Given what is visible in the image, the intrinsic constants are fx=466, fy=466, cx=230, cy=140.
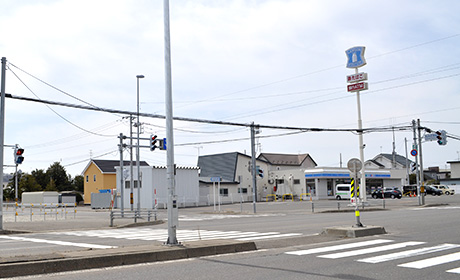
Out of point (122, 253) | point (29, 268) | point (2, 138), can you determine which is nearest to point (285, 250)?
point (122, 253)

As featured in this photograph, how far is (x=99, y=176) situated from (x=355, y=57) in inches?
1665

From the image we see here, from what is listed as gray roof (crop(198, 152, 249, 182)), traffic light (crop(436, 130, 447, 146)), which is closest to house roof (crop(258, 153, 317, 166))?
gray roof (crop(198, 152, 249, 182))

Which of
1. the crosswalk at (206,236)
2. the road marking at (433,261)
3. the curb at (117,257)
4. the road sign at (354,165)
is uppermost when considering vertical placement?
the road sign at (354,165)

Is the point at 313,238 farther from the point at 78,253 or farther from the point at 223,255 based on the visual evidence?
the point at 78,253

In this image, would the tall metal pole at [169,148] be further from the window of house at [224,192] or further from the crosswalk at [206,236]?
the window of house at [224,192]

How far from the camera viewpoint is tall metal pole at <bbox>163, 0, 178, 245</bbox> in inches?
463

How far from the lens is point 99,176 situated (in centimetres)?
6869

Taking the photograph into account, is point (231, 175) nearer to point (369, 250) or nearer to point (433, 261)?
point (369, 250)

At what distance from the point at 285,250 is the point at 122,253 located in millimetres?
4370

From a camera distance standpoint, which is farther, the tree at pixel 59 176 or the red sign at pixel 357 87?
the tree at pixel 59 176

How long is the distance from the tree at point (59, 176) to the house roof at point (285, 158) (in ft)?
121

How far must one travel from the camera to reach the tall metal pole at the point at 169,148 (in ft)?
38.6

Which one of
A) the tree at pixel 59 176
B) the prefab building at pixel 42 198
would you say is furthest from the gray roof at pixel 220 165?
the tree at pixel 59 176

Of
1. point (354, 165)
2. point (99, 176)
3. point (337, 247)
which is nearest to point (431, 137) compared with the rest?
point (354, 165)
